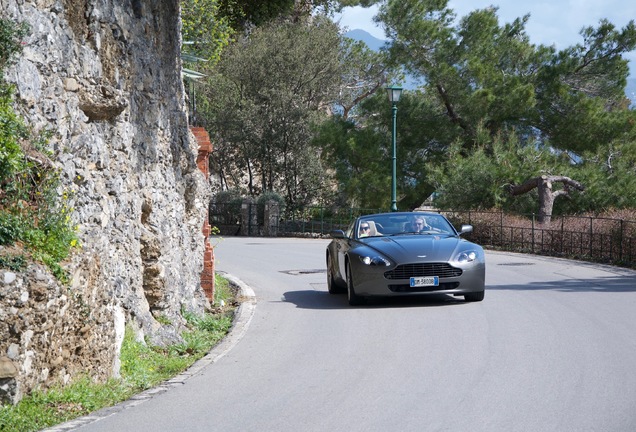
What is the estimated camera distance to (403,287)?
14109 mm

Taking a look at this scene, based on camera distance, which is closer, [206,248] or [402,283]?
[402,283]

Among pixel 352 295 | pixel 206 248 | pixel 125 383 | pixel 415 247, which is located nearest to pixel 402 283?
pixel 415 247

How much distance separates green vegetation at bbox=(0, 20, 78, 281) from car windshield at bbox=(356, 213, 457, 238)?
24.3 ft

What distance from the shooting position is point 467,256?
14383 millimetres

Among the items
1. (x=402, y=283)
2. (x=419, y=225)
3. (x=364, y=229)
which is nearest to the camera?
(x=402, y=283)

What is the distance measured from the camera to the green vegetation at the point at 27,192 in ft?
26.0

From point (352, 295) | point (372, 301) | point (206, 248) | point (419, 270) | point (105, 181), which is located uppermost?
point (105, 181)

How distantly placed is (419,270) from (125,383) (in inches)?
244

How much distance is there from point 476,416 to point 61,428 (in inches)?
125

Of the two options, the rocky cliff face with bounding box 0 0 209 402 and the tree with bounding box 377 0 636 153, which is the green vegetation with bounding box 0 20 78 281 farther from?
the tree with bounding box 377 0 636 153

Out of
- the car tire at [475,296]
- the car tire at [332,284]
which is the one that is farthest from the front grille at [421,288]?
the car tire at [332,284]

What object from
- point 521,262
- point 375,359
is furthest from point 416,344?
point 521,262

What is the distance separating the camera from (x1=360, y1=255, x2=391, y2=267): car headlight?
46.1ft

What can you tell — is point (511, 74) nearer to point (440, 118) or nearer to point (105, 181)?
point (440, 118)
